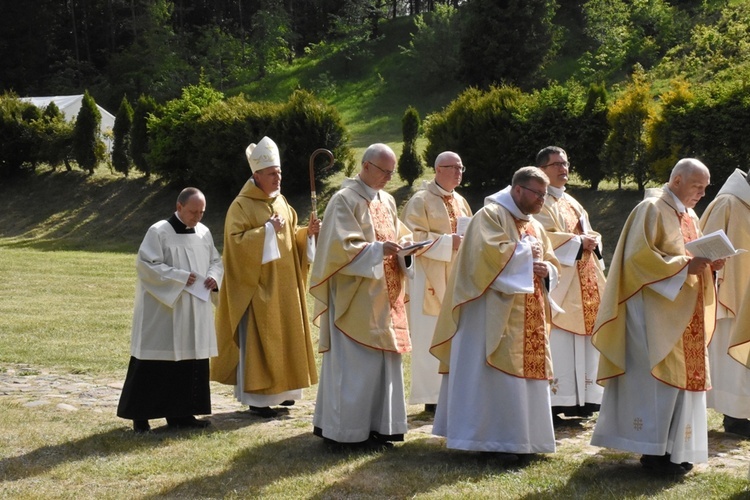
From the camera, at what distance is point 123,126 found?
→ 2884cm

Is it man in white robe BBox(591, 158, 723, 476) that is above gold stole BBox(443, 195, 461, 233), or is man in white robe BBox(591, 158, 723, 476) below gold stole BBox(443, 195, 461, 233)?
below

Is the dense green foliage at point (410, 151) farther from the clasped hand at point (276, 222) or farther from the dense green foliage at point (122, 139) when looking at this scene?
the clasped hand at point (276, 222)

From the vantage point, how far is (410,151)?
24.9 m

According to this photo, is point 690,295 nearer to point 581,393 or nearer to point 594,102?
point 581,393

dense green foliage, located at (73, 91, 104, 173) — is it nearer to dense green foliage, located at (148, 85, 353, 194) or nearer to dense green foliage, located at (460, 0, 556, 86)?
dense green foliage, located at (148, 85, 353, 194)

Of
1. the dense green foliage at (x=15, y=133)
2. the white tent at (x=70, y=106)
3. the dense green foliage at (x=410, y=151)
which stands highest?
the white tent at (x=70, y=106)

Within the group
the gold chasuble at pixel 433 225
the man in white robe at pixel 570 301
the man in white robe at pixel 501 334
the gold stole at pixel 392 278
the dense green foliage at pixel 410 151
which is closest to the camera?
the man in white robe at pixel 501 334

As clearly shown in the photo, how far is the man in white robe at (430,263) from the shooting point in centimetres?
968

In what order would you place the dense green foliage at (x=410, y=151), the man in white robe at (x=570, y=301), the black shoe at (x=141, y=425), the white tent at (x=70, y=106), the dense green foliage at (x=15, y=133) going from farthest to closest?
the white tent at (x=70, y=106) < the dense green foliage at (x=15, y=133) < the dense green foliage at (x=410, y=151) < the man in white robe at (x=570, y=301) < the black shoe at (x=141, y=425)

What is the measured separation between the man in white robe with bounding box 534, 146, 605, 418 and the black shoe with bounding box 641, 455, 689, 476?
1911 millimetres

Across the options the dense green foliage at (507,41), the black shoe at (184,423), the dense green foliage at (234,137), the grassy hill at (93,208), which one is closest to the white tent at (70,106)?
the grassy hill at (93,208)

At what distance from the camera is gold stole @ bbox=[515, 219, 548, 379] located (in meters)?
7.46

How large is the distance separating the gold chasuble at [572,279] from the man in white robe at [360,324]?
1.65 m

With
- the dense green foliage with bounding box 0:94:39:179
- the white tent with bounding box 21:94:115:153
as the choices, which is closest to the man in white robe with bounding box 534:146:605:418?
the dense green foliage with bounding box 0:94:39:179
